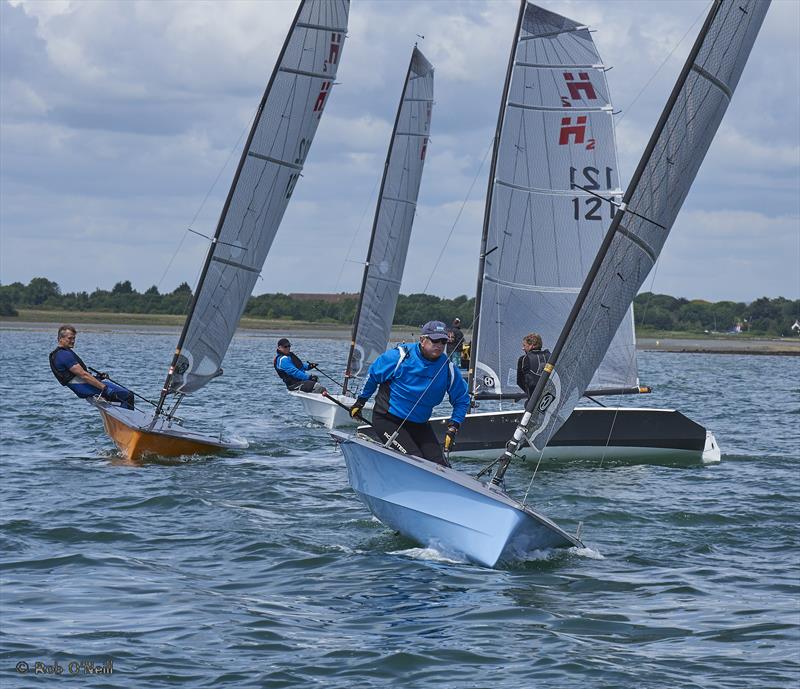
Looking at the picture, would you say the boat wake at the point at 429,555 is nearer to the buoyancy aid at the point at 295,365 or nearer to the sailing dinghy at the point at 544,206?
the sailing dinghy at the point at 544,206

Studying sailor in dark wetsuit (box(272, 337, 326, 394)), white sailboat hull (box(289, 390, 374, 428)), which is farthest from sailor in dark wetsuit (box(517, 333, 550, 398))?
white sailboat hull (box(289, 390, 374, 428))

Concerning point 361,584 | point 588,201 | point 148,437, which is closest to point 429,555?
point 361,584

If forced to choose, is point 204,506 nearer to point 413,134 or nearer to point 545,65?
point 545,65

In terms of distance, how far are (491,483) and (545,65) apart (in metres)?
11.9

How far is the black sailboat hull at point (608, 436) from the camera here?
18.3 m

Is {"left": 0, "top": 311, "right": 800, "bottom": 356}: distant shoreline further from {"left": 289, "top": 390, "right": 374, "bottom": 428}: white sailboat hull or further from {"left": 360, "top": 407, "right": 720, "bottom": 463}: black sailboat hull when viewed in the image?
{"left": 360, "top": 407, "right": 720, "bottom": 463}: black sailboat hull

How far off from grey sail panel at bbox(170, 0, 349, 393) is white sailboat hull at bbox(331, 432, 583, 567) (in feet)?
29.4

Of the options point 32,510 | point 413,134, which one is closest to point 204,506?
point 32,510

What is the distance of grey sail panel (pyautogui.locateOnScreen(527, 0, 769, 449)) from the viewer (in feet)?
36.2

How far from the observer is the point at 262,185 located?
67.1 feet

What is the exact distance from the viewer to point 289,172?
68.7 ft

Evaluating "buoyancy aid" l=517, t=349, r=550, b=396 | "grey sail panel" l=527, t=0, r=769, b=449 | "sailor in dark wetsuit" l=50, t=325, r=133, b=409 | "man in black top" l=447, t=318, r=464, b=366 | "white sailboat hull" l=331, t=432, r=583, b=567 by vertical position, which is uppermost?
"grey sail panel" l=527, t=0, r=769, b=449

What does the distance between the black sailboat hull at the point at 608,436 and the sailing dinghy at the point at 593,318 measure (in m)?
6.81

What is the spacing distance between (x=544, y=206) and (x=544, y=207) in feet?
0.08
